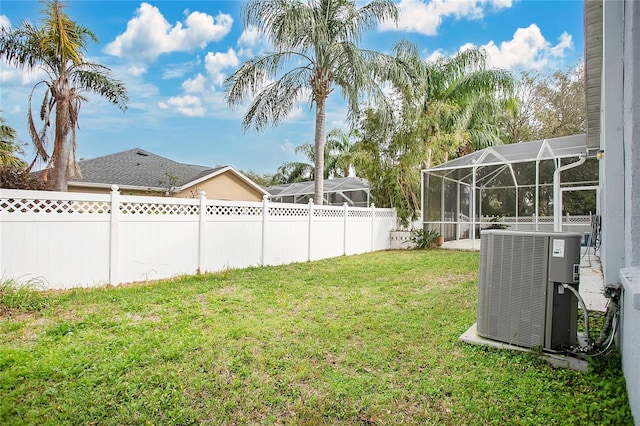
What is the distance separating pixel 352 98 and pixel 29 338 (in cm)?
833

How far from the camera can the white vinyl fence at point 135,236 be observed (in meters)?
4.39

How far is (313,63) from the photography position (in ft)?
30.9

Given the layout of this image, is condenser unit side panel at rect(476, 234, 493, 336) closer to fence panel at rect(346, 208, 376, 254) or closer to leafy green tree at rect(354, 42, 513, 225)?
fence panel at rect(346, 208, 376, 254)

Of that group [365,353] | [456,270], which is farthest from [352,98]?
[365,353]

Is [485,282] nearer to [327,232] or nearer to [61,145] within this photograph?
[327,232]

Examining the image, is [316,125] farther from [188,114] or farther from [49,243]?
[188,114]

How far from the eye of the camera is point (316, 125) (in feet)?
31.7

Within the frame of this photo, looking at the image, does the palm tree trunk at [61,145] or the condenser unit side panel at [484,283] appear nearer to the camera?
the condenser unit side panel at [484,283]

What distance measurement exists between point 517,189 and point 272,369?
38.7ft

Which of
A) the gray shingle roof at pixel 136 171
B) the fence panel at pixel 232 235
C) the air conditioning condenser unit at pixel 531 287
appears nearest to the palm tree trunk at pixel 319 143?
the fence panel at pixel 232 235

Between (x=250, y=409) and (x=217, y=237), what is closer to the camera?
(x=250, y=409)

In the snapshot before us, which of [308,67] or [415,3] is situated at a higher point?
[415,3]

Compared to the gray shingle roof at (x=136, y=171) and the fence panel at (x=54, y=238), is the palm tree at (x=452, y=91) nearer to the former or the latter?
the gray shingle roof at (x=136, y=171)

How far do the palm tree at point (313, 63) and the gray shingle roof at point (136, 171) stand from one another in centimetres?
489
